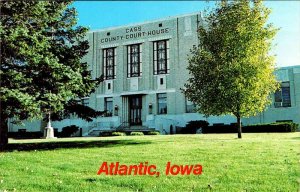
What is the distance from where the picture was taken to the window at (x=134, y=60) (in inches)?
1740

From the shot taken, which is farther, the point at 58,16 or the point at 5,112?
the point at 58,16

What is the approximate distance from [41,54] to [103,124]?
28.2 metres

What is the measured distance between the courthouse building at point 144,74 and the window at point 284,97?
1.63m

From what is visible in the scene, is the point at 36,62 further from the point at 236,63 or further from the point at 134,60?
the point at 134,60

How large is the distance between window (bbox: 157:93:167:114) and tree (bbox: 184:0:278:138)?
20.7 m

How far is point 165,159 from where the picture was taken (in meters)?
10.8

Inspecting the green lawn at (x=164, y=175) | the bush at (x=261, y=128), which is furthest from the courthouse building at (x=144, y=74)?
the green lawn at (x=164, y=175)

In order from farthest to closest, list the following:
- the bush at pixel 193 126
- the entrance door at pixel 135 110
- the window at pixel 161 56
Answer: the entrance door at pixel 135 110
the window at pixel 161 56
the bush at pixel 193 126

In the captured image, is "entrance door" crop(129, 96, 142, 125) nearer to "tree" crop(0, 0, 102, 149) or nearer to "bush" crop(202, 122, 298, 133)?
"bush" crop(202, 122, 298, 133)

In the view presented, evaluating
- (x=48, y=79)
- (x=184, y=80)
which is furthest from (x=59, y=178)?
(x=184, y=80)

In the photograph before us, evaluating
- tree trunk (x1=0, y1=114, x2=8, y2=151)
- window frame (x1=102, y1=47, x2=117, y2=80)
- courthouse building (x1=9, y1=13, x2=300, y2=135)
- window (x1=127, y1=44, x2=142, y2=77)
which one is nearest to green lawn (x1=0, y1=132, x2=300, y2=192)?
tree trunk (x1=0, y1=114, x2=8, y2=151)

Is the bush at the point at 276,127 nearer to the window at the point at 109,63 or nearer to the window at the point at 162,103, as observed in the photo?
the window at the point at 162,103

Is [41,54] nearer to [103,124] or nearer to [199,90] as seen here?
[199,90]

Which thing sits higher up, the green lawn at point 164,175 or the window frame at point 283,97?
the window frame at point 283,97
